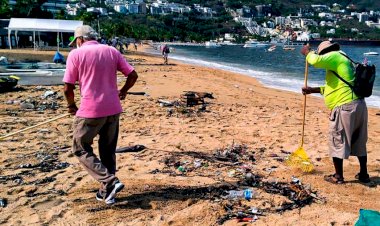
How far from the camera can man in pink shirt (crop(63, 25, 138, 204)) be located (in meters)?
3.83

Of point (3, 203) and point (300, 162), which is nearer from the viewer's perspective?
point (3, 203)

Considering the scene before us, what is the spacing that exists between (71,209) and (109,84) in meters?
1.36

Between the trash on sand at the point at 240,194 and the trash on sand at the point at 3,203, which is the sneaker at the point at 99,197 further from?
the trash on sand at the point at 240,194

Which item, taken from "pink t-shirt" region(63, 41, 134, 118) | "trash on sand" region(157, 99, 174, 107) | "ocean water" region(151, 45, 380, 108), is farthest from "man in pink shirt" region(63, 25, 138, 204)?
"ocean water" region(151, 45, 380, 108)

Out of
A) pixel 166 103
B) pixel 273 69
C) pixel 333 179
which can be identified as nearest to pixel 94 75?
pixel 333 179

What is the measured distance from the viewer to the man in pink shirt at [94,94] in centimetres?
383

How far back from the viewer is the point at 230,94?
1399 centimetres

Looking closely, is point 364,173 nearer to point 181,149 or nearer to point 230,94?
point 181,149

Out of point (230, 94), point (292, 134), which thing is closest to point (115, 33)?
point (230, 94)

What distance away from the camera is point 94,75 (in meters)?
3.84

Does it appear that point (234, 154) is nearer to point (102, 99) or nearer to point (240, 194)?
point (240, 194)

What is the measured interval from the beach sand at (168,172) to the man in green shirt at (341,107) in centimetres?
49

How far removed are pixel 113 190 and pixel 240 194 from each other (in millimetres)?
1446

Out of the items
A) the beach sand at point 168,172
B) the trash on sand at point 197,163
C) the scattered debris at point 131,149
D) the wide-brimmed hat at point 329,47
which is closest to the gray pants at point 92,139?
the beach sand at point 168,172
